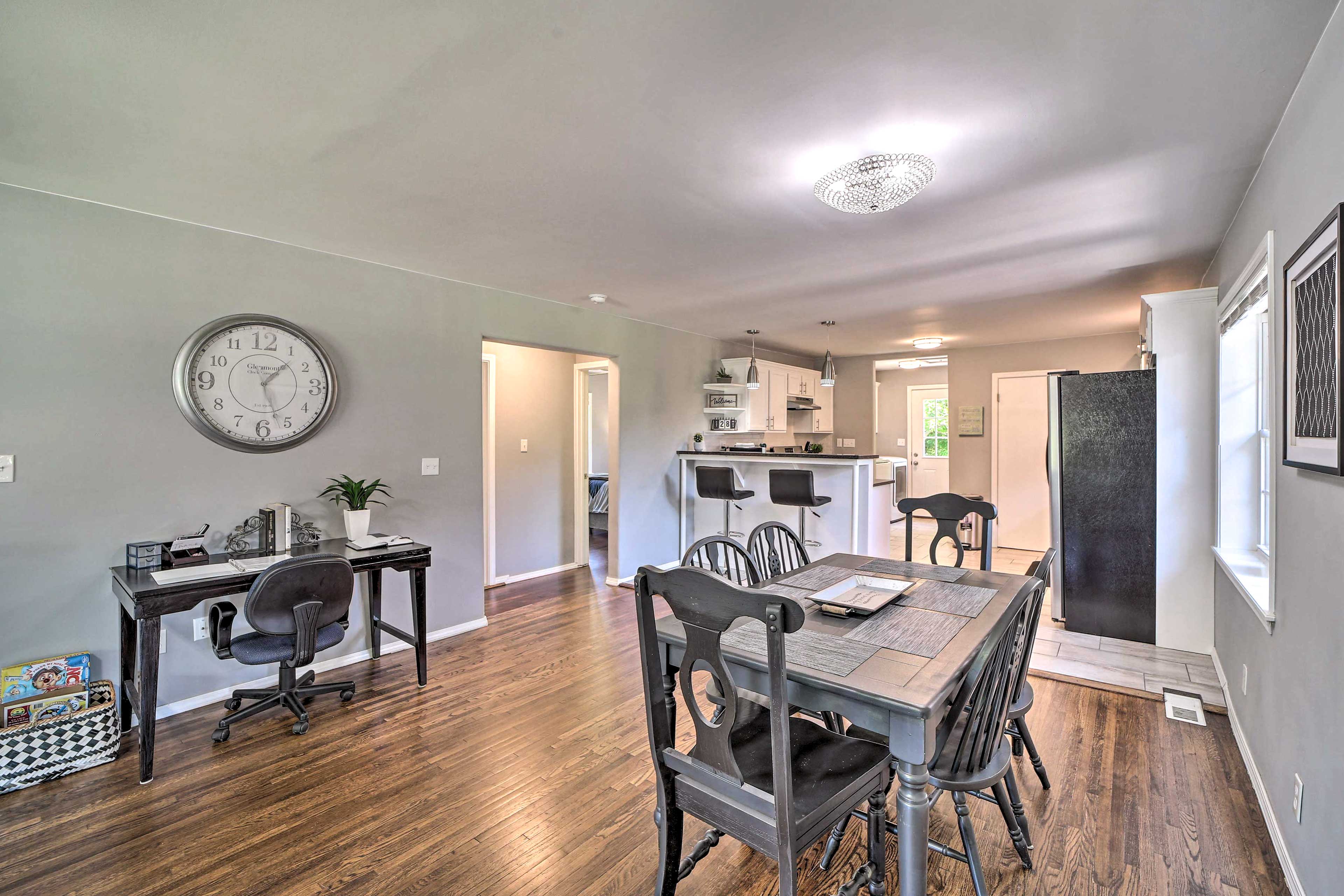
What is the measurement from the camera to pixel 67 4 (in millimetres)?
1461

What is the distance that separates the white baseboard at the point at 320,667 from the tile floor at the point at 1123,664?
3442 mm

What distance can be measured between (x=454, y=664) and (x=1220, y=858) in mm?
3448

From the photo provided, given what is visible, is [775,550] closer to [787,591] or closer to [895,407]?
[787,591]

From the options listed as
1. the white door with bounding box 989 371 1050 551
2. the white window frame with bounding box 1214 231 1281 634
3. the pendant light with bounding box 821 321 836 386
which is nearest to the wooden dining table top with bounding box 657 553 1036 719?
the white window frame with bounding box 1214 231 1281 634

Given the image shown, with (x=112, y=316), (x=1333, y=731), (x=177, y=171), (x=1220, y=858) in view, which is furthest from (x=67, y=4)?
(x=1220, y=858)

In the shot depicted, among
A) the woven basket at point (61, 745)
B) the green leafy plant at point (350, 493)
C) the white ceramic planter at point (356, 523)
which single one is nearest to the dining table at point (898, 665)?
the white ceramic planter at point (356, 523)

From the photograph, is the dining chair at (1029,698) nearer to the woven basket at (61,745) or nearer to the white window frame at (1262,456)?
the white window frame at (1262,456)

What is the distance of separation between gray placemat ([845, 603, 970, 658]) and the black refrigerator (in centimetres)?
225

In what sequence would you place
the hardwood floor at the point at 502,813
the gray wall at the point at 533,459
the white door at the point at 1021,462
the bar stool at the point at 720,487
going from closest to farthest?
the hardwood floor at the point at 502,813, the bar stool at the point at 720,487, the gray wall at the point at 533,459, the white door at the point at 1021,462

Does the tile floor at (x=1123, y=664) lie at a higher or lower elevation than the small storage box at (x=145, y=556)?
lower

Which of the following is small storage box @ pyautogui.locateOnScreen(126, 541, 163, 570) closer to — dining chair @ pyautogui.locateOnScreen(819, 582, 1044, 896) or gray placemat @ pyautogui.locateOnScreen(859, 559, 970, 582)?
dining chair @ pyautogui.locateOnScreen(819, 582, 1044, 896)

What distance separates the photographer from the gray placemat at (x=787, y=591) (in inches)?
86.6

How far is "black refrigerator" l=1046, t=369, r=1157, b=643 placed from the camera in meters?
3.77

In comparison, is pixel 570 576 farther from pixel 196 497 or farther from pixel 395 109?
pixel 395 109
